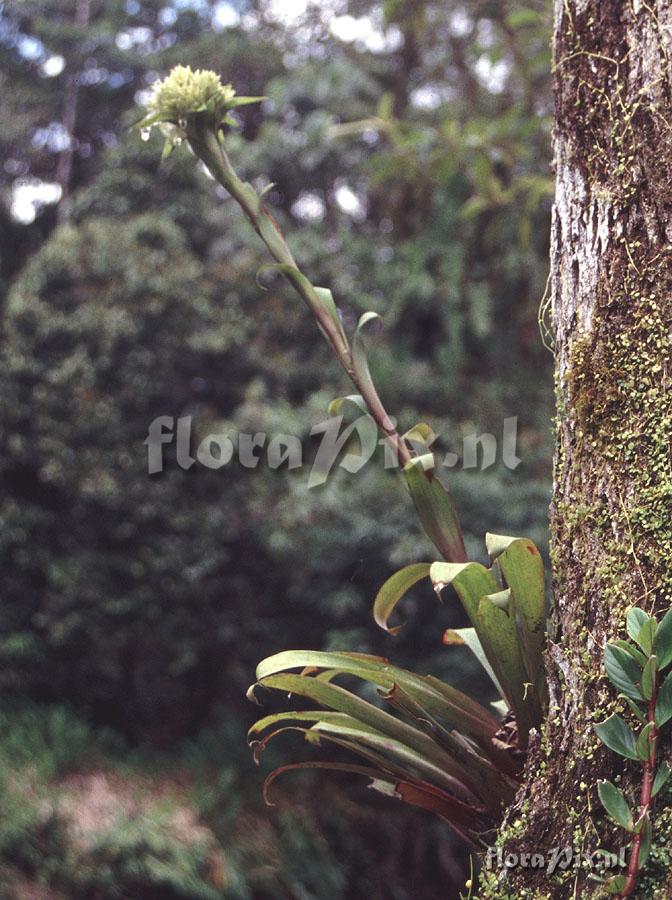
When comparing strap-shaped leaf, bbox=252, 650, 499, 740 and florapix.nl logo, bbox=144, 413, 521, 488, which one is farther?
florapix.nl logo, bbox=144, 413, 521, 488

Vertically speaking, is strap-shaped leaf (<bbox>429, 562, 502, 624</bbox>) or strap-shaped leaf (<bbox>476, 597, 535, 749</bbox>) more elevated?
strap-shaped leaf (<bbox>429, 562, 502, 624</bbox>)

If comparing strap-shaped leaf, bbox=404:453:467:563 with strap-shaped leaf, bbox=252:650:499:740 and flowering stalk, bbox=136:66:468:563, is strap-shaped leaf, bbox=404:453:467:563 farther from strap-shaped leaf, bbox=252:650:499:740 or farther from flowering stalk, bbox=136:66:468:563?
strap-shaped leaf, bbox=252:650:499:740

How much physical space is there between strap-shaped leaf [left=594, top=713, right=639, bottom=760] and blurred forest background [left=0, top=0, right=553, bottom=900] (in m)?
2.31

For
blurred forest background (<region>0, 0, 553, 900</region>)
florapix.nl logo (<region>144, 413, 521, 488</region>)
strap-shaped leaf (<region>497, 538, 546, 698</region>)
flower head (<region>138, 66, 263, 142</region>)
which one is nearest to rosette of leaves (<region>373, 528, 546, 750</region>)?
strap-shaped leaf (<region>497, 538, 546, 698</region>)

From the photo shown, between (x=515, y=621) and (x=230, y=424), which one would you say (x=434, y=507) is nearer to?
(x=515, y=621)

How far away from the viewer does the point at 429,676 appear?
939 mm

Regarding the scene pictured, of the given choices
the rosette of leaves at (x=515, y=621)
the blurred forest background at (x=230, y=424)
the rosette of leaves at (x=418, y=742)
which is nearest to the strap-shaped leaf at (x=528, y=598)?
the rosette of leaves at (x=515, y=621)

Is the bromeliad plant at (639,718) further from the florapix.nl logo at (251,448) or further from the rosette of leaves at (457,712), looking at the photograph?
the florapix.nl logo at (251,448)

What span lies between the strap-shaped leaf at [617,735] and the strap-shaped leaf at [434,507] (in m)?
0.29

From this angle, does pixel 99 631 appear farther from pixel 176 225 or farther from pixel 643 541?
pixel 643 541

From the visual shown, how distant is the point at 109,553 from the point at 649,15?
10.3 feet

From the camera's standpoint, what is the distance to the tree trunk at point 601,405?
0.79 meters

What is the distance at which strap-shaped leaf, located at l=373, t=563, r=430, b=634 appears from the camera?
987mm

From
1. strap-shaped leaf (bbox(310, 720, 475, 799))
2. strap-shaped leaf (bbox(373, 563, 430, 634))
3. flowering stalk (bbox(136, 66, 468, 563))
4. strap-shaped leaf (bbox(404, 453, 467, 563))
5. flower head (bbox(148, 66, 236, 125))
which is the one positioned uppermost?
flower head (bbox(148, 66, 236, 125))
